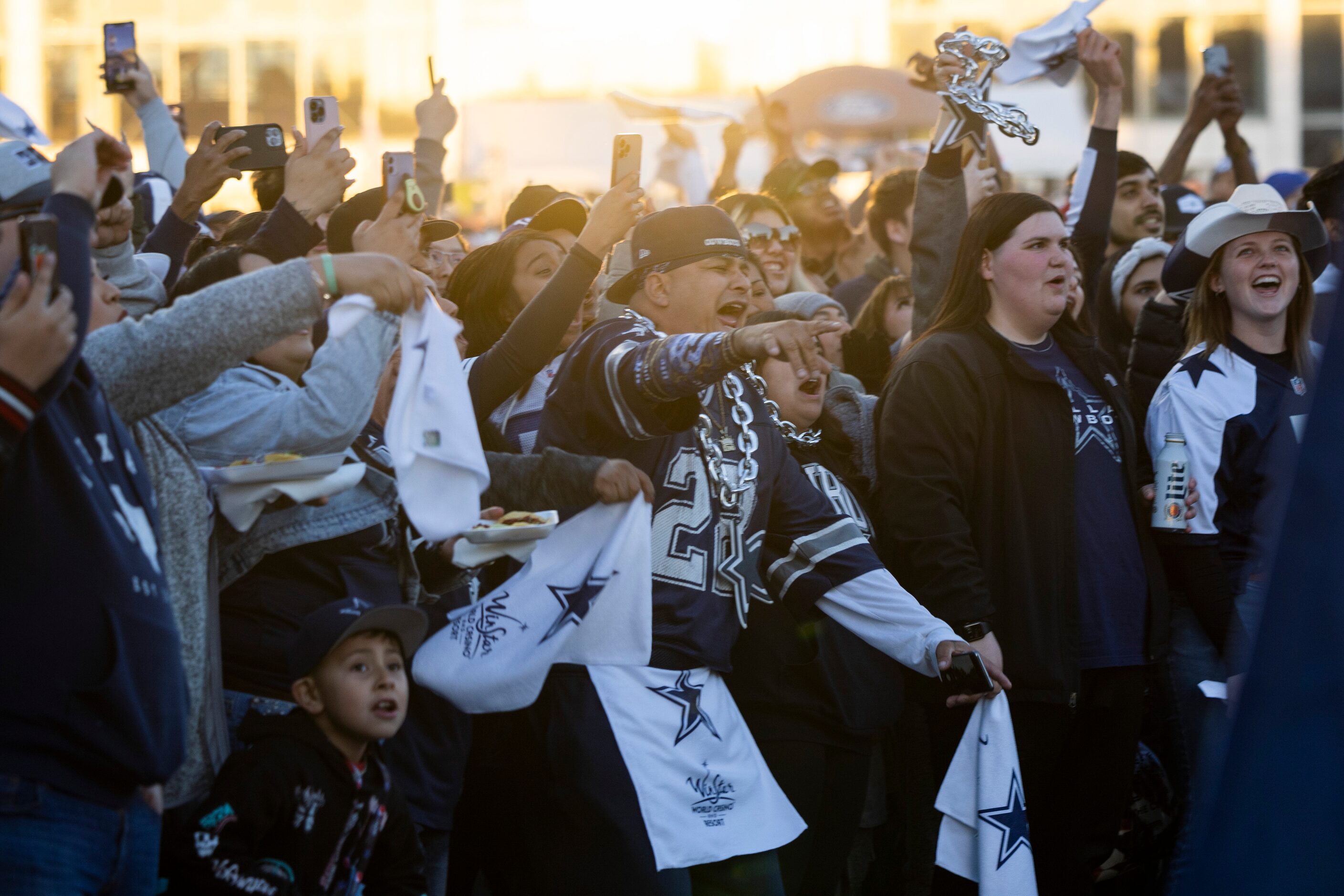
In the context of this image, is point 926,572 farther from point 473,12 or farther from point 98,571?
point 473,12

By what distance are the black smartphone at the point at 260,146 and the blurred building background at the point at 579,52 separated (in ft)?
63.4

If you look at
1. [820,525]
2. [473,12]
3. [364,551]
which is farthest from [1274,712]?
[473,12]

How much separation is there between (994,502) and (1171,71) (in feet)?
102

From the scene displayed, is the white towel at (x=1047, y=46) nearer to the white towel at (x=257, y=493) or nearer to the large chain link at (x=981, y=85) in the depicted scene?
the large chain link at (x=981, y=85)

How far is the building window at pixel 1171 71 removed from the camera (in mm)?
32469

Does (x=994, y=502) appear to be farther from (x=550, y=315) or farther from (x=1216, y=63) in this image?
(x=1216, y=63)

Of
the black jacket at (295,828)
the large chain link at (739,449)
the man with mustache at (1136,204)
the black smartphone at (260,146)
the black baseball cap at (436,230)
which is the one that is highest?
the black smartphone at (260,146)

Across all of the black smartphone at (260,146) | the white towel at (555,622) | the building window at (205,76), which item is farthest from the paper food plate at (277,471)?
the building window at (205,76)

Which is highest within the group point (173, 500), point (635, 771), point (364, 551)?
point (173, 500)

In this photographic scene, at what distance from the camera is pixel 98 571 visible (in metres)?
2.35

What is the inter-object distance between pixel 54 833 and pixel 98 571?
16.4 inches

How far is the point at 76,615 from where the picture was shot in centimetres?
232

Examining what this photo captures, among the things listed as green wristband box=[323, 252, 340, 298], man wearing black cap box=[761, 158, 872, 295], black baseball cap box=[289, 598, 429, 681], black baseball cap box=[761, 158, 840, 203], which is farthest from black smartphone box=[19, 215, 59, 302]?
black baseball cap box=[761, 158, 840, 203]

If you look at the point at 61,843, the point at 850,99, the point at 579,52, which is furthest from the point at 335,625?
the point at 579,52
